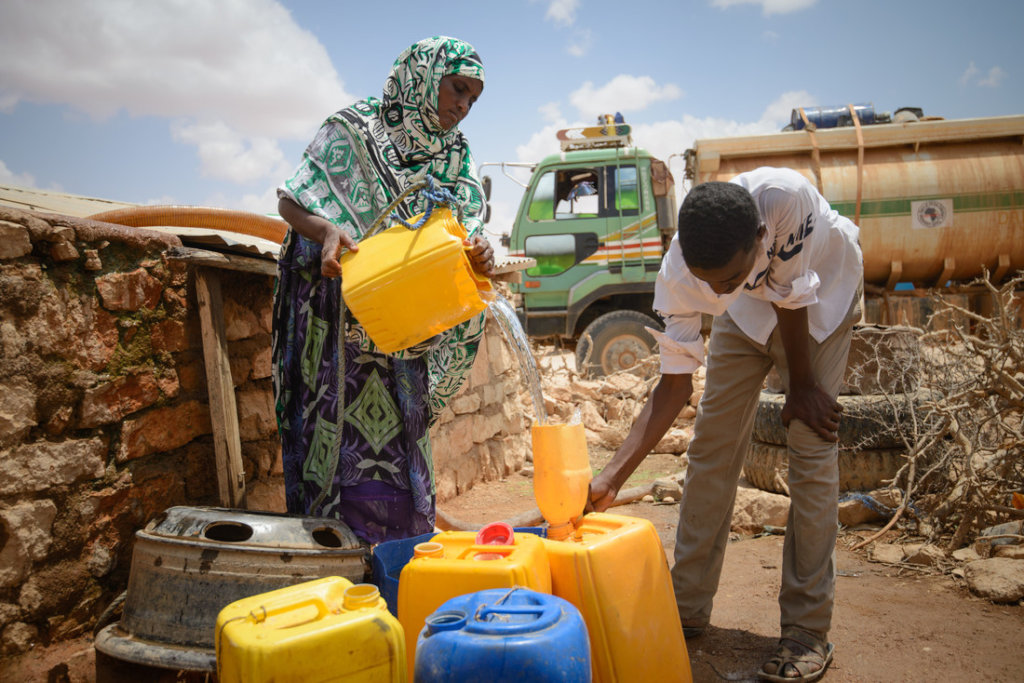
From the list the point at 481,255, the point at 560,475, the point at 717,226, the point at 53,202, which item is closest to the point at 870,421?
the point at 717,226

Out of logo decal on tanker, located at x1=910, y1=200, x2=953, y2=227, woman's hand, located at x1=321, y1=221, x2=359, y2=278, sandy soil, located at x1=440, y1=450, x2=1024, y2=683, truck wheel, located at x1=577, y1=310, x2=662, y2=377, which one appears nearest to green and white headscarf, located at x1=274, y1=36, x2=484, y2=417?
woman's hand, located at x1=321, y1=221, x2=359, y2=278

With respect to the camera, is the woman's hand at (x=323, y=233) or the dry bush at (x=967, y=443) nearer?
the woman's hand at (x=323, y=233)

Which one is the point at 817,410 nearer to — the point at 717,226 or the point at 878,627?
the point at 717,226

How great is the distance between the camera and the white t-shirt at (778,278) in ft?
6.58

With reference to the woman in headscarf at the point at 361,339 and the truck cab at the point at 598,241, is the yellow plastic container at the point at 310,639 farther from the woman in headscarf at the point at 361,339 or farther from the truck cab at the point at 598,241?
the truck cab at the point at 598,241

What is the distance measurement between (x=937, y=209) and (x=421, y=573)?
7.74 meters

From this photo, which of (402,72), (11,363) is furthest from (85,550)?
(402,72)

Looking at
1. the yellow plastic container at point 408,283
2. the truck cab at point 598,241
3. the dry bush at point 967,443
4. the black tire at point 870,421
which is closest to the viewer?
the yellow plastic container at point 408,283

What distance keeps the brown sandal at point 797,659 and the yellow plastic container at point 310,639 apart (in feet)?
4.06

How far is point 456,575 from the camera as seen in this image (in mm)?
1498

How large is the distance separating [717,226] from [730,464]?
3.13 ft

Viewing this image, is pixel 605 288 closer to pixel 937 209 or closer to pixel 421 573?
pixel 937 209

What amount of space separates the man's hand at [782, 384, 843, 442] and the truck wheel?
19.1 ft

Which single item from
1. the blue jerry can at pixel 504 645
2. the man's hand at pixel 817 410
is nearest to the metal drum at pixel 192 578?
the blue jerry can at pixel 504 645
